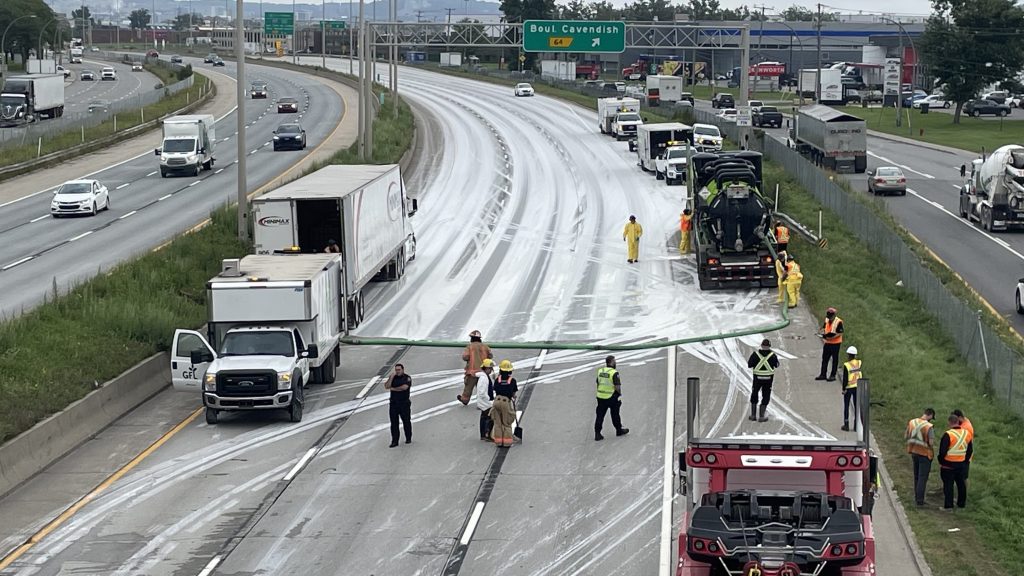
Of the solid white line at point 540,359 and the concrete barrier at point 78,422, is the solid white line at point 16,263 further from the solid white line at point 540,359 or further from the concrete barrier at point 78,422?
the solid white line at point 540,359

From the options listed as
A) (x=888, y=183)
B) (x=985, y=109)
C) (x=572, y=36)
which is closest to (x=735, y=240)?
(x=888, y=183)

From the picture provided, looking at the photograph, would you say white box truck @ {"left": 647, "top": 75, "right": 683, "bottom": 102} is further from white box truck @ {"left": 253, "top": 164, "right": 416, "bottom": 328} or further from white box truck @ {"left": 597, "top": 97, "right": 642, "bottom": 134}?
white box truck @ {"left": 253, "top": 164, "right": 416, "bottom": 328}

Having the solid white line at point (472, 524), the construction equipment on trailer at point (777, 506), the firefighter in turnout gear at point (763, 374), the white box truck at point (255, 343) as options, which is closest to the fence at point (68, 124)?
the white box truck at point (255, 343)

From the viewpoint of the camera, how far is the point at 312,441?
2544 centimetres

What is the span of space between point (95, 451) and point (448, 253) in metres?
22.6

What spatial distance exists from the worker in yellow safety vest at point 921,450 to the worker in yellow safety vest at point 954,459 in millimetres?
253

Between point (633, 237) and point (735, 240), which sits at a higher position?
point (735, 240)

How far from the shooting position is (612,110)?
88188 millimetres

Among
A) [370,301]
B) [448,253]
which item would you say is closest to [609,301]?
[370,301]

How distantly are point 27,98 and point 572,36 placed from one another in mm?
39516

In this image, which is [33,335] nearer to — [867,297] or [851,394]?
[851,394]

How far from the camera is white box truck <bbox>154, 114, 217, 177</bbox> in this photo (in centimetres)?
6831

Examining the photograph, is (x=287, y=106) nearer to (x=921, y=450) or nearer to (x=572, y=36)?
(x=572, y=36)

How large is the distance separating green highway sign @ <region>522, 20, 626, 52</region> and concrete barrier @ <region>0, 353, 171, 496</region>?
2129 inches
